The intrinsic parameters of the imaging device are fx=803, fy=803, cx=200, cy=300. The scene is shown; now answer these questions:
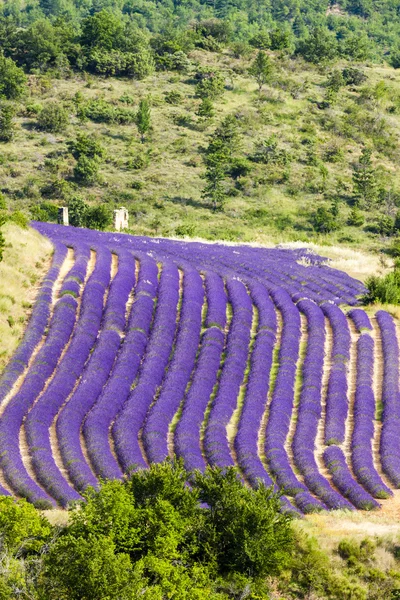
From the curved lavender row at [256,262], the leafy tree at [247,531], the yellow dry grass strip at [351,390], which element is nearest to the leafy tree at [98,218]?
the curved lavender row at [256,262]

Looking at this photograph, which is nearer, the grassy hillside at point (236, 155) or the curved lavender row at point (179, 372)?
the curved lavender row at point (179, 372)

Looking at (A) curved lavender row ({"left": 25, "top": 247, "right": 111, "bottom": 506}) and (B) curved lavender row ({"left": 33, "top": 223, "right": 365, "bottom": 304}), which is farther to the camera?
(B) curved lavender row ({"left": 33, "top": 223, "right": 365, "bottom": 304})

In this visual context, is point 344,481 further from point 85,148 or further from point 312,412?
point 85,148

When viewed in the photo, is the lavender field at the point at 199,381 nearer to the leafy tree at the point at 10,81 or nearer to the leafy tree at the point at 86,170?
the leafy tree at the point at 86,170

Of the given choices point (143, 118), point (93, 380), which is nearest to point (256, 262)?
point (93, 380)

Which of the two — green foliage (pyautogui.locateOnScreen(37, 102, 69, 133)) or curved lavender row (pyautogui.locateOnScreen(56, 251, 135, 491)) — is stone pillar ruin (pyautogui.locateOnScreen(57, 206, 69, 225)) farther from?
green foliage (pyautogui.locateOnScreen(37, 102, 69, 133))

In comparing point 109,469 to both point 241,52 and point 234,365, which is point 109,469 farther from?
point 241,52

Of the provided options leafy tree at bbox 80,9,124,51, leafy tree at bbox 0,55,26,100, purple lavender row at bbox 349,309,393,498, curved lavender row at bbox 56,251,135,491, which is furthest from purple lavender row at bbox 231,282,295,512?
leafy tree at bbox 80,9,124,51

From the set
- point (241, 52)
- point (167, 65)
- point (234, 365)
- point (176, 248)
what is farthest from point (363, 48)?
point (234, 365)
